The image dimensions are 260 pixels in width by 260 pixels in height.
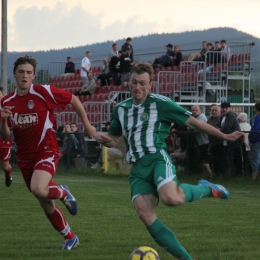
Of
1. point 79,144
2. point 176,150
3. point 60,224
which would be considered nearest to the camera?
point 60,224

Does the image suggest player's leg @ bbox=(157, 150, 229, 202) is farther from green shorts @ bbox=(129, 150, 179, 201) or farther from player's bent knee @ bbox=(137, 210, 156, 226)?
player's bent knee @ bbox=(137, 210, 156, 226)

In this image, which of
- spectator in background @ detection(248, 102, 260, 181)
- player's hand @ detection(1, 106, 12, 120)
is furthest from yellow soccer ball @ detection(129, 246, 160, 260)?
spectator in background @ detection(248, 102, 260, 181)

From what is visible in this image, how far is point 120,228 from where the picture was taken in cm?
973

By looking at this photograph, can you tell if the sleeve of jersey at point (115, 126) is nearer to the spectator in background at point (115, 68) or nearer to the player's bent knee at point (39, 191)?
the player's bent knee at point (39, 191)

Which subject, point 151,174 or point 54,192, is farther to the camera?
point 54,192

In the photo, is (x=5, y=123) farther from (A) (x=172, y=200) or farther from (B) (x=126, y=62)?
(B) (x=126, y=62)

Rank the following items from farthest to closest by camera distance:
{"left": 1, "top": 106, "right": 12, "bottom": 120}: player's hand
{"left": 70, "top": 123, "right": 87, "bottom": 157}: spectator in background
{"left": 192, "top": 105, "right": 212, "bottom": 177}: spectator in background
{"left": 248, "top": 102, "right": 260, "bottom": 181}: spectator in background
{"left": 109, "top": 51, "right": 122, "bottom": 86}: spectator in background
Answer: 1. {"left": 109, "top": 51, "right": 122, "bottom": 86}: spectator in background
2. {"left": 70, "top": 123, "right": 87, "bottom": 157}: spectator in background
3. {"left": 192, "top": 105, "right": 212, "bottom": 177}: spectator in background
4. {"left": 248, "top": 102, "right": 260, "bottom": 181}: spectator in background
5. {"left": 1, "top": 106, "right": 12, "bottom": 120}: player's hand

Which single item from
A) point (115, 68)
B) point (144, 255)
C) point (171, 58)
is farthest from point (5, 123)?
point (115, 68)

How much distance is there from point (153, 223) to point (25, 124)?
2.20 m

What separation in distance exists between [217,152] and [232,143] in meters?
0.40

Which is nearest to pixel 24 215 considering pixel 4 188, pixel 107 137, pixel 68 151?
pixel 107 137

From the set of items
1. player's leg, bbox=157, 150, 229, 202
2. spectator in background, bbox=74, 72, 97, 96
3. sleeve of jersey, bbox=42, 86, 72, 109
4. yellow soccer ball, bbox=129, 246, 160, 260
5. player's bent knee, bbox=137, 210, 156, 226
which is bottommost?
yellow soccer ball, bbox=129, 246, 160, 260

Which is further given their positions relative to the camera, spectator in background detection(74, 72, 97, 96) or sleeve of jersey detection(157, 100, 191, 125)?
spectator in background detection(74, 72, 97, 96)

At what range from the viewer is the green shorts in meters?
6.98
